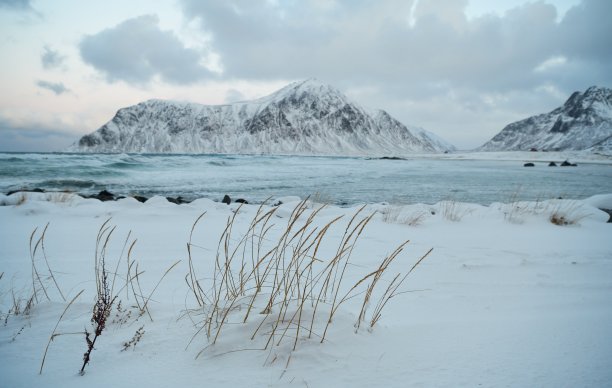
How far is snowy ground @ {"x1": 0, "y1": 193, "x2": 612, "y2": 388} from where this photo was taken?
3.40 ft

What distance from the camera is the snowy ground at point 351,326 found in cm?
104

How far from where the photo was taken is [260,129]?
162 metres

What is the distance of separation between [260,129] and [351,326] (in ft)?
547

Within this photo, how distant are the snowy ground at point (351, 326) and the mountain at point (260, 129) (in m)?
144

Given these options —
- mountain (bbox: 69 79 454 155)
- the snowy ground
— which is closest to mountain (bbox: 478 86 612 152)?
mountain (bbox: 69 79 454 155)

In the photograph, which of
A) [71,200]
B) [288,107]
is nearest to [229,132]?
[288,107]

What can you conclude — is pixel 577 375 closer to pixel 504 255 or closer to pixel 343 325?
pixel 343 325

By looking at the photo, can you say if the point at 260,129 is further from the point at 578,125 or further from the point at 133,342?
the point at 578,125

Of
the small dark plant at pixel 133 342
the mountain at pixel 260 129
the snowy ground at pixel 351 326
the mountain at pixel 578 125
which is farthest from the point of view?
the mountain at pixel 260 129

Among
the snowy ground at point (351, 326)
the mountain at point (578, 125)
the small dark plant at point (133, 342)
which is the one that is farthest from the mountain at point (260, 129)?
the small dark plant at point (133, 342)

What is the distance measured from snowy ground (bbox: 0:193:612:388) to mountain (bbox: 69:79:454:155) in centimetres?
14418

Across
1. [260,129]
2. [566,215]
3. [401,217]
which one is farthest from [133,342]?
[260,129]

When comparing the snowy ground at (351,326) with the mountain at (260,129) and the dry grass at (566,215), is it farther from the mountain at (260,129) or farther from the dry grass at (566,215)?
the mountain at (260,129)

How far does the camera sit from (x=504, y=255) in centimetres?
312
